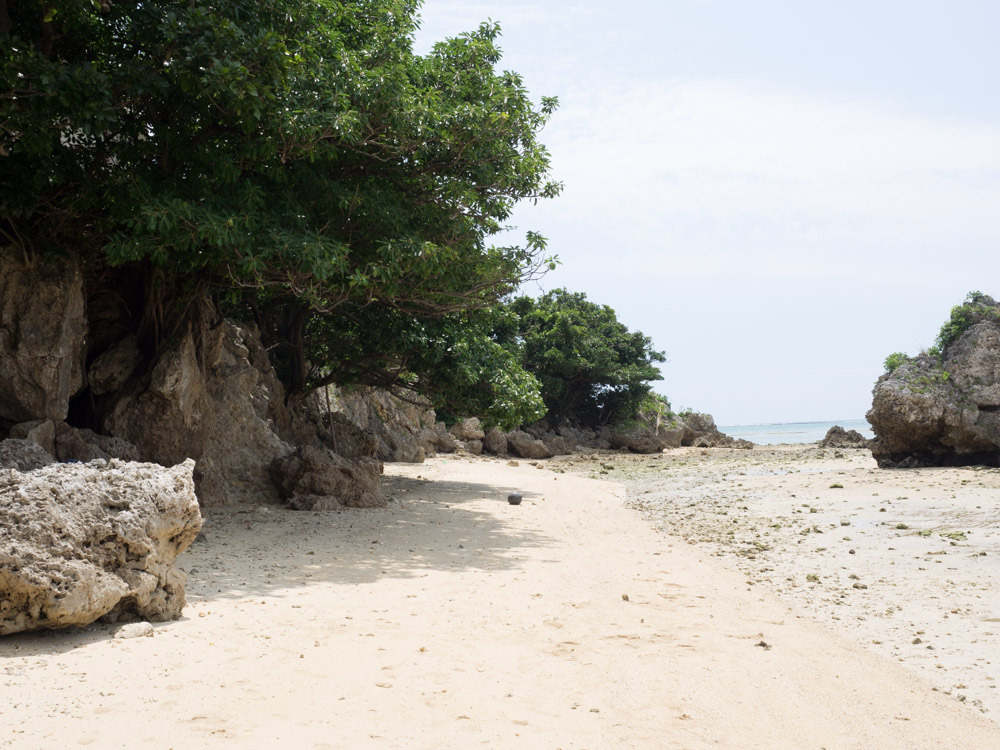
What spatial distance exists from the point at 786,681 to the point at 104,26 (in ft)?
32.2

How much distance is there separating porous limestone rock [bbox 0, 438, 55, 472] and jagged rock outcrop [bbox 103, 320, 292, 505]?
139 inches

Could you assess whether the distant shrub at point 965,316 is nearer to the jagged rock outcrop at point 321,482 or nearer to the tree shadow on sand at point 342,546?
the tree shadow on sand at point 342,546

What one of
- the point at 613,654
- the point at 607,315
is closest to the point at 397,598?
the point at 613,654

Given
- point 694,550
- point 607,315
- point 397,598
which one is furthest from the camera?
point 607,315

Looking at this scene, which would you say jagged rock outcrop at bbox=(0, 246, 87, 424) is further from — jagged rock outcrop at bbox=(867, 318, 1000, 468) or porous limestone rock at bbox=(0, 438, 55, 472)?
jagged rock outcrop at bbox=(867, 318, 1000, 468)

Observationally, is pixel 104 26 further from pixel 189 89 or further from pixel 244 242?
pixel 244 242

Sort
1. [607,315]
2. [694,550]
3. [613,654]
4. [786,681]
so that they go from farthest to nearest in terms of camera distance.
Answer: [607,315] → [694,550] → [613,654] → [786,681]

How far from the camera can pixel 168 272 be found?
1068 cm

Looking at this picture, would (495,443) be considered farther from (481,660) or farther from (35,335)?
(481,660)

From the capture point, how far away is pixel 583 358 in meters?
33.9

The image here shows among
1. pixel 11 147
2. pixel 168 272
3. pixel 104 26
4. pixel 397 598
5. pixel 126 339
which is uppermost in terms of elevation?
pixel 104 26

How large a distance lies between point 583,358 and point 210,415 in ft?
77.4

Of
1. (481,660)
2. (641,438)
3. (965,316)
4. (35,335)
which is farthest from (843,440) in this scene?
(481,660)

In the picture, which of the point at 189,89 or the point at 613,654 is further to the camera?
the point at 189,89
